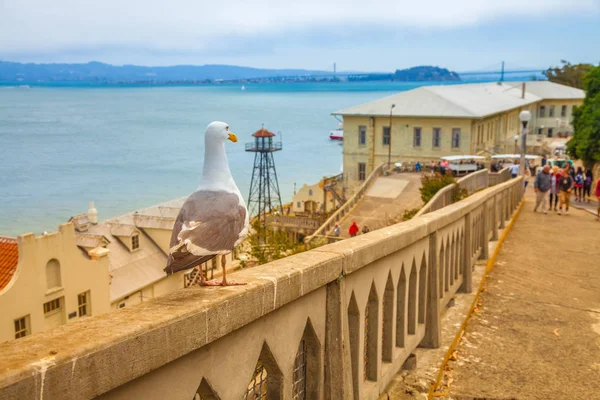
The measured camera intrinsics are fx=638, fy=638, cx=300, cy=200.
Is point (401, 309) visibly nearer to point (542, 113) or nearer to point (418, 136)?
point (418, 136)

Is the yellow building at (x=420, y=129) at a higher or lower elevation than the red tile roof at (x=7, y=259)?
higher

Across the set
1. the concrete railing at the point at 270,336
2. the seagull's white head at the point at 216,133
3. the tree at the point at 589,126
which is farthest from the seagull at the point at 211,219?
the tree at the point at 589,126

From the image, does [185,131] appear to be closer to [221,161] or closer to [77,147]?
[77,147]

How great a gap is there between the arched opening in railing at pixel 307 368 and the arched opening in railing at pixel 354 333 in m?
0.42

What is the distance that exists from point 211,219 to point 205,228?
0.08m

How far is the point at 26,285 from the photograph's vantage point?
2570 centimetres

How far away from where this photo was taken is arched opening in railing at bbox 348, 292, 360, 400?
3.71 metres

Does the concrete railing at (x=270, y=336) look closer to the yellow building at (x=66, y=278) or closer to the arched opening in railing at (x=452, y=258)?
the arched opening in railing at (x=452, y=258)

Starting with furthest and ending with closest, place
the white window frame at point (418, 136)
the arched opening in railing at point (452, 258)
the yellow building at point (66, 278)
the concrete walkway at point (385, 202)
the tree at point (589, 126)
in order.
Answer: the white window frame at point (418, 136)
the tree at point (589, 126)
the concrete walkway at point (385, 202)
the yellow building at point (66, 278)
the arched opening in railing at point (452, 258)

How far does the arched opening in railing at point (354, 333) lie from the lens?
12.2ft

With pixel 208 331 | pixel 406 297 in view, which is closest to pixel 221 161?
pixel 208 331

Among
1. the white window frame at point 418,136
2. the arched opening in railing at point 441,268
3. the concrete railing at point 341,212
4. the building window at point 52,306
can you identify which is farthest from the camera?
the white window frame at point 418,136

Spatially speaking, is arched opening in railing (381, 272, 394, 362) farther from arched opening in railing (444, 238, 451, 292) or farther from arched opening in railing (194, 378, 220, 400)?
arched opening in railing (194, 378, 220, 400)

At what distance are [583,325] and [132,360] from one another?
17.5 feet
